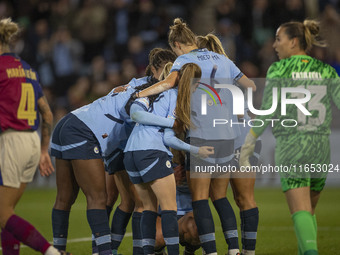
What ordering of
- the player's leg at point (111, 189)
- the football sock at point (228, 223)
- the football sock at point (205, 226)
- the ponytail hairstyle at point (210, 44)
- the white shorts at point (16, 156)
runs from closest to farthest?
1. the white shorts at point (16, 156)
2. the football sock at point (205, 226)
3. the football sock at point (228, 223)
4. the ponytail hairstyle at point (210, 44)
5. the player's leg at point (111, 189)

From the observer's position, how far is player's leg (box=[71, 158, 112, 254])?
6.16m

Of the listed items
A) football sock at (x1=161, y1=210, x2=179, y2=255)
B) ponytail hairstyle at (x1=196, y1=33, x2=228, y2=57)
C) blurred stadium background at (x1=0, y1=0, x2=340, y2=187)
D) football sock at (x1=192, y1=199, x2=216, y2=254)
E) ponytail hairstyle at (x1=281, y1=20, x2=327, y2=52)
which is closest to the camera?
ponytail hairstyle at (x1=281, y1=20, x2=327, y2=52)

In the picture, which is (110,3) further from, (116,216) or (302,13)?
(116,216)

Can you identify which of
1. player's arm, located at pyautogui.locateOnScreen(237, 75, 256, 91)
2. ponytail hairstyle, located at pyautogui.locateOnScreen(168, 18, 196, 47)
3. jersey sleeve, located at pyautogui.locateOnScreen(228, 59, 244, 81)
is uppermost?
ponytail hairstyle, located at pyautogui.locateOnScreen(168, 18, 196, 47)

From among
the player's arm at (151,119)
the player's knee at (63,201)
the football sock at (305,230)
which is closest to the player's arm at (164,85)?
the player's arm at (151,119)

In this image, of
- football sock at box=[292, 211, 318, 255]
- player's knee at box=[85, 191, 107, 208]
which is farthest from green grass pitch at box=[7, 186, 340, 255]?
football sock at box=[292, 211, 318, 255]

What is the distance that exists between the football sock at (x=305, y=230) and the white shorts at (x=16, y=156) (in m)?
2.25

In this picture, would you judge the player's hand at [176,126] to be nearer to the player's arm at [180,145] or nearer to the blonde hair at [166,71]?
the player's arm at [180,145]

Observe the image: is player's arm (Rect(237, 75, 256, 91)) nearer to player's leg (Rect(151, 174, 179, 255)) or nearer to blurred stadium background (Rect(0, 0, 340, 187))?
player's leg (Rect(151, 174, 179, 255))

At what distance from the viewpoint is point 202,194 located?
609 cm

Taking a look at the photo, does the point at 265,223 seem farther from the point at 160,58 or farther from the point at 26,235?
the point at 26,235

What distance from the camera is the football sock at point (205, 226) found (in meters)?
6.04

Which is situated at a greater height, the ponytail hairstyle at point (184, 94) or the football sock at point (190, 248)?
the ponytail hairstyle at point (184, 94)

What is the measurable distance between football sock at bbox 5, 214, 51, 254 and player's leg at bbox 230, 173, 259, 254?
193 cm
